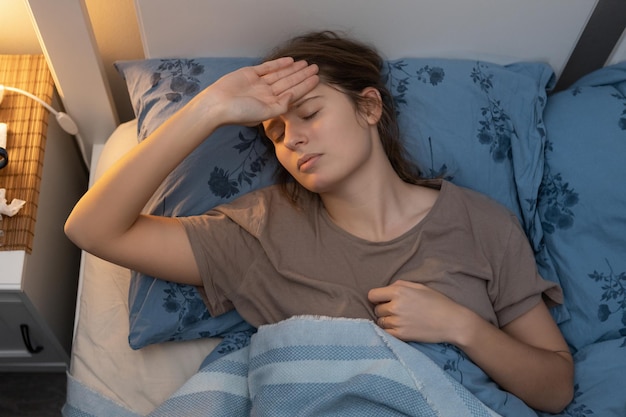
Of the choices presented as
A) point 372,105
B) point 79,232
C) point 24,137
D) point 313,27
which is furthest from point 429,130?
point 24,137

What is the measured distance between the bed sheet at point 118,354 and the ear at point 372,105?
49cm

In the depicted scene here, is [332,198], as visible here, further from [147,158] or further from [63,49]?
[63,49]

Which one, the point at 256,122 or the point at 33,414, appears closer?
the point at 256,122

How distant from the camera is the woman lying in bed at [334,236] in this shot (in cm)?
111

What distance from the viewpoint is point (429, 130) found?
136cm

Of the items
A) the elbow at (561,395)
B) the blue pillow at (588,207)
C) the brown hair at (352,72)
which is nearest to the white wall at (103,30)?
the brown hair at (352,72)

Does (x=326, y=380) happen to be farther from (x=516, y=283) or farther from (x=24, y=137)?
(x=24, y=137)

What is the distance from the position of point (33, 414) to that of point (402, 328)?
3.28 ft

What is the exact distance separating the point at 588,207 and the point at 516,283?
0.84 feet

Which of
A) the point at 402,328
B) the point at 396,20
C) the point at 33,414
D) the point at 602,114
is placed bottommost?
the point at 33,414

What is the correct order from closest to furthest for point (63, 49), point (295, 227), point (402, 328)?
point (402, 328), point (295, 227), point (63, 49)

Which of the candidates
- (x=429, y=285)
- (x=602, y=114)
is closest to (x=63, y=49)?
(x=429, y=285)

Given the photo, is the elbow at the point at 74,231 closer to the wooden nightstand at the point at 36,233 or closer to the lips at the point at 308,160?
the wooden nightstand at the point at 36,233

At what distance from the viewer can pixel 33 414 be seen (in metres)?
1.64
